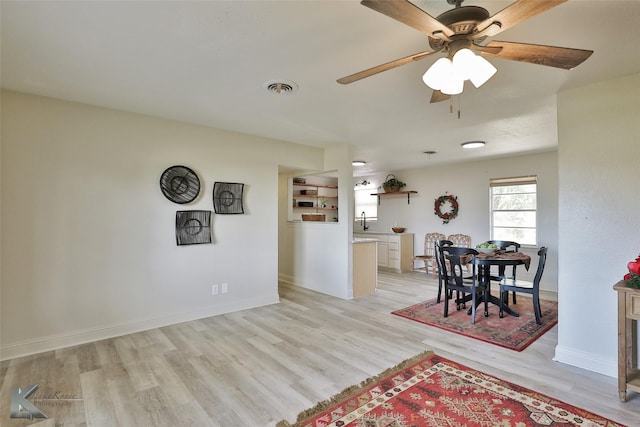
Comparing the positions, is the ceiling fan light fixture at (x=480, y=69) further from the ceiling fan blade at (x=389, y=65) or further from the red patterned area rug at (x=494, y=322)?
the red patterned area rug at (x=494, y=322)

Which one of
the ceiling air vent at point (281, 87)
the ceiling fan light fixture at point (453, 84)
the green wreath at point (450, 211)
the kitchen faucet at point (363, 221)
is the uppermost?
the ceiling air vent at point (281, 87)

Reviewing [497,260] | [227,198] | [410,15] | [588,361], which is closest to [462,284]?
[497,260]

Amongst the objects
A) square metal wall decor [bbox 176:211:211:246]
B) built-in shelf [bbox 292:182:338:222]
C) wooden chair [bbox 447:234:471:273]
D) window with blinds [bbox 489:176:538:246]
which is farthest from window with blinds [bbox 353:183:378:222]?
square metal wall decor [bbox 176:211:211:246]

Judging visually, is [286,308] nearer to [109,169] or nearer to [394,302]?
[394,302]

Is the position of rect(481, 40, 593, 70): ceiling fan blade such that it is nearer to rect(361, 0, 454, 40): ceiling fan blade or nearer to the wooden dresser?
rect(361, 0, 454, 40): ceiling fan blade

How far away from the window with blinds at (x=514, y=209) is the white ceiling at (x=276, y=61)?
218 centimetres

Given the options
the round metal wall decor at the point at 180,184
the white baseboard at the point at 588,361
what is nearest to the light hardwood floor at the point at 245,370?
the white baseboard at the point at 588,361

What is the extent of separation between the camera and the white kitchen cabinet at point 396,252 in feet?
23.0

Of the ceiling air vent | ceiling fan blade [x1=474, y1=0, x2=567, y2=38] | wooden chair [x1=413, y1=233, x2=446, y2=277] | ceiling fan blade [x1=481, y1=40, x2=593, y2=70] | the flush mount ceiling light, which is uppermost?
the ceiling air vent

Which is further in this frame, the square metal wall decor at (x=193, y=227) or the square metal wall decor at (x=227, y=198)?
the square metal wall decor at (x=227, y=198)

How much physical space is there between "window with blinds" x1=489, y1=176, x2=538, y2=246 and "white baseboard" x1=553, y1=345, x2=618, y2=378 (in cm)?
343

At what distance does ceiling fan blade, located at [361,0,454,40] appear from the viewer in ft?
3.90

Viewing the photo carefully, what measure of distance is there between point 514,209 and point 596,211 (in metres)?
3.51

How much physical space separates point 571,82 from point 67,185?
466cm
